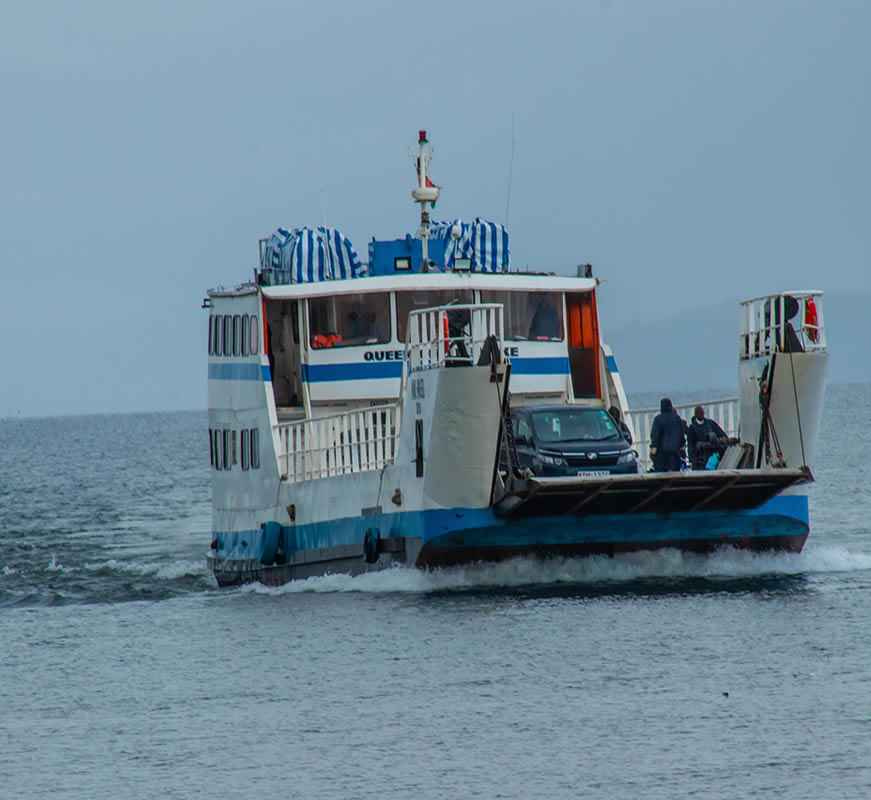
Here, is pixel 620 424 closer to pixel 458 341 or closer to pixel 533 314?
pixel 533 314

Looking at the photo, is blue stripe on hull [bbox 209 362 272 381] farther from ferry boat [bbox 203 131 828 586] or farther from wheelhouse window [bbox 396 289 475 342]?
wheelhouse window [bbox 396 289 475 342]

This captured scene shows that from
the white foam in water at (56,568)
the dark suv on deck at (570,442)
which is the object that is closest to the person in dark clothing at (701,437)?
the dark suv on deck at (570,442)

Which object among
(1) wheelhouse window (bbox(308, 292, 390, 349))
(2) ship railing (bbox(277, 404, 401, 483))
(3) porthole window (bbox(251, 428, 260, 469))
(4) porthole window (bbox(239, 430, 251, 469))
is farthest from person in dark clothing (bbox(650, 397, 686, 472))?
(4) porthole window (bbox(239, 430, 251, 469))

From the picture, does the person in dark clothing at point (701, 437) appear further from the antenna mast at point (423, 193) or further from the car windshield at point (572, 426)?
the antenna mast at point (423, 193)

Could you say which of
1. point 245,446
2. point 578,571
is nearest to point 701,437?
point 578,571

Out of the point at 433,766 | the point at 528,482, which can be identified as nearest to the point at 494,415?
the point at 528,482

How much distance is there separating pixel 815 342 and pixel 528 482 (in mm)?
5104

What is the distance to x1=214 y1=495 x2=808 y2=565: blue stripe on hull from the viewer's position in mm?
23328

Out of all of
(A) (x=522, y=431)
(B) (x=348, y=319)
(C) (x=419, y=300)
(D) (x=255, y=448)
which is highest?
(C) (x=419, y=300)

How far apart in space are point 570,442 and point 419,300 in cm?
527

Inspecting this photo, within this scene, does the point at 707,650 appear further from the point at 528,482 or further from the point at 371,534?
the point at 371,534

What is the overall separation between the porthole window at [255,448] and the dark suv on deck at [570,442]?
5416mm

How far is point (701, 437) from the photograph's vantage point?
25.9m

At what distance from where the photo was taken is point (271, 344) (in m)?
29.9
